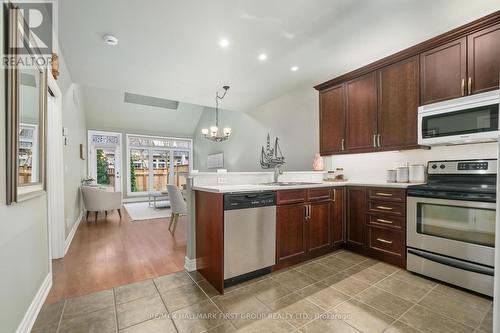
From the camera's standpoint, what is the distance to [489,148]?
7.24ft

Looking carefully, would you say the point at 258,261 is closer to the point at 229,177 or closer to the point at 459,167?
the point at 229,177

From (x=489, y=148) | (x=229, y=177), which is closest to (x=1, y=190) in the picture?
(x=229, y=177)

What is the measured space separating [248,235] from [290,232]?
0.58 meters

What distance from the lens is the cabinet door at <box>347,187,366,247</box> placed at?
278 centimetres

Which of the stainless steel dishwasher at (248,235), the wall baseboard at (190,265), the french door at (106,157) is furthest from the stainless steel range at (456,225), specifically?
the french door at (106,157)

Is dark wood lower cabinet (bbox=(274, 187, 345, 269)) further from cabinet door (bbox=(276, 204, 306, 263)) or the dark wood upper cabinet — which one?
the dark wood upper cabinet

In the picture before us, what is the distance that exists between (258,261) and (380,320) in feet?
3.46

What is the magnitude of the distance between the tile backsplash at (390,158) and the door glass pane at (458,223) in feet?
2.30

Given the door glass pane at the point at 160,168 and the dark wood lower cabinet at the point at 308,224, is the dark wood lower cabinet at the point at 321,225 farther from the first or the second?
the door glass pane at the point at 160,168

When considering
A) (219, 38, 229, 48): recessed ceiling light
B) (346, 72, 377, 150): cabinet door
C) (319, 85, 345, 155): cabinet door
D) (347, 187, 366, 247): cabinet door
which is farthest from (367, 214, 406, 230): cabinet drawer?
(219, 38, 229, 48): recessed ceiling light

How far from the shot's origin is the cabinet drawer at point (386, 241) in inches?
95.3

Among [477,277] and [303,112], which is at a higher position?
[303,112]

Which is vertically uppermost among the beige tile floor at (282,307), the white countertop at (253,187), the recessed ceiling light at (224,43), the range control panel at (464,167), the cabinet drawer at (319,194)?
the recessed ceiling light at (224,43)

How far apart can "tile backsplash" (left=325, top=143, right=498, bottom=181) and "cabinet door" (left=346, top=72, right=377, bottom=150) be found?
300 millimetres
